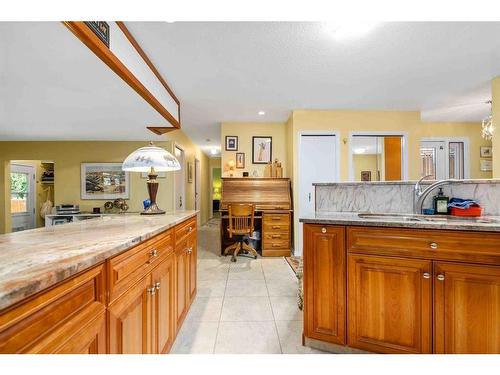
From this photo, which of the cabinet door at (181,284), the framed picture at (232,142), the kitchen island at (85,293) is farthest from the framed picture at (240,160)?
the kitchen island at (85,293)

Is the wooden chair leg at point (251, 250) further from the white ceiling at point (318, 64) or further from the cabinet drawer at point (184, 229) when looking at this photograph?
the white ceiling at point (318, 64)

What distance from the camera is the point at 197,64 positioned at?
8.68 ft

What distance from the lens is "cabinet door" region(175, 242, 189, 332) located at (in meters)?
1.71

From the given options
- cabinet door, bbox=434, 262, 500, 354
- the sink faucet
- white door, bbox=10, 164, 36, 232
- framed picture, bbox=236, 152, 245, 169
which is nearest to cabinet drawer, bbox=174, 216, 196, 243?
cabinet door, bbox=434, 262, 500, 354

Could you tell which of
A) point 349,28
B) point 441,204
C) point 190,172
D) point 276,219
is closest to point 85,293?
point 441,204

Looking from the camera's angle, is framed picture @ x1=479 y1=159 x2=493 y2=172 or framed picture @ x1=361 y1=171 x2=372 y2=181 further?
framed picture @ x1=479 y1=159 x2=493 y2=172

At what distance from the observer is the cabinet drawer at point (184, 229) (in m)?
1.76

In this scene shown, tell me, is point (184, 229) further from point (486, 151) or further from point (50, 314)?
point (486, 151)

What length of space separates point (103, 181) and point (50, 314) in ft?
17.5

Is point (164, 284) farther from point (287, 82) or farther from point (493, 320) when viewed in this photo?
point (287, 82)

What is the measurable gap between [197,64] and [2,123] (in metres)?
3.45

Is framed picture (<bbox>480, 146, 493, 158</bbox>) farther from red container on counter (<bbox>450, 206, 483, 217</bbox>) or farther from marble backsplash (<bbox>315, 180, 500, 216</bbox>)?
red container on counter (<bbox>450, 206, 483, 217</bbox>)

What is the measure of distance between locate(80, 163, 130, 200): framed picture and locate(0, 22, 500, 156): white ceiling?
103cm
